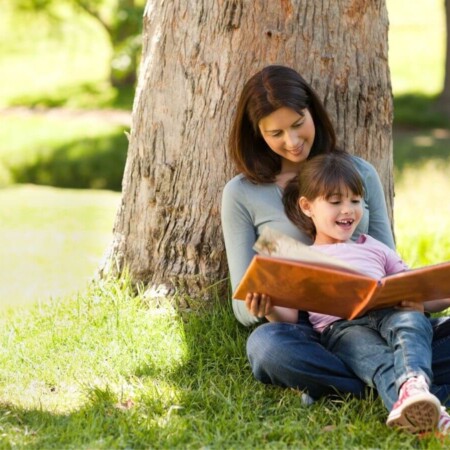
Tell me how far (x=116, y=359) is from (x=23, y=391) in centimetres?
41

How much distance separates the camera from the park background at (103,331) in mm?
3295

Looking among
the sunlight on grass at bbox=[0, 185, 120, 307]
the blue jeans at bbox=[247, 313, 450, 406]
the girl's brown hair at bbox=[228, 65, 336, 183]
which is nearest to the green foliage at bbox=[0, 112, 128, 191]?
the sunlight on grass at bbox=[0, 185, 120, 307]

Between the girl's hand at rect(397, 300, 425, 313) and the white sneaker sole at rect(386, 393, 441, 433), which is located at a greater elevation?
the girl's hand at rect(397, 300, 425, 313)

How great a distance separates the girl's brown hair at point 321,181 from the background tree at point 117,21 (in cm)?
1030

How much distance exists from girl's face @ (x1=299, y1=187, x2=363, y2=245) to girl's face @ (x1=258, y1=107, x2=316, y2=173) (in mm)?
258

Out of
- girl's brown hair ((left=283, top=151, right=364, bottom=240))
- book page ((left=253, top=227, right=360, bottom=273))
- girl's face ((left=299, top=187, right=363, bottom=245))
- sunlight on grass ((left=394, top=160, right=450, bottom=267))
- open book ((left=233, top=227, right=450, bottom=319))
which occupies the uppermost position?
girl's brown hair ((left=283, top=151, right=364, bottom=240))

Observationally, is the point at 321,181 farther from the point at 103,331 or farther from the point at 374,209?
the point at 103,331

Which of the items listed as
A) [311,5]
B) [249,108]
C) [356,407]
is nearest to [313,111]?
[249,108]

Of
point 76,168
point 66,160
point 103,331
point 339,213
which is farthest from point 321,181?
point 66,160

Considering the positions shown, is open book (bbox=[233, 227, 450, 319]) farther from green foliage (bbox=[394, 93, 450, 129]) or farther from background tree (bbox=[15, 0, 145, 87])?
green foliage (bbox=[394, 93, 450, 129])

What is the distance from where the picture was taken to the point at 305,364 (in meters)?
3.40

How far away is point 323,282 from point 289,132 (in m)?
0.82

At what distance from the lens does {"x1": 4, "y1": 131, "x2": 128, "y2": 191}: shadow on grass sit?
1364 centimetres

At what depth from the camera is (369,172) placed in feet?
12.8
